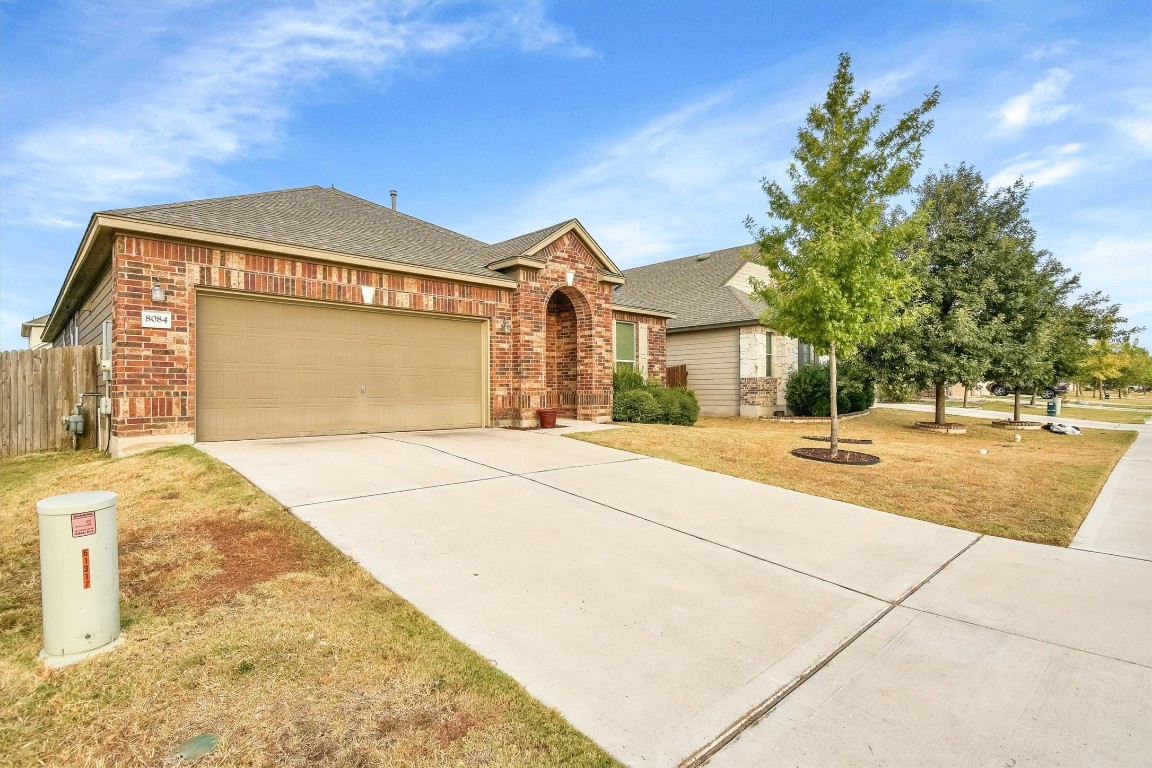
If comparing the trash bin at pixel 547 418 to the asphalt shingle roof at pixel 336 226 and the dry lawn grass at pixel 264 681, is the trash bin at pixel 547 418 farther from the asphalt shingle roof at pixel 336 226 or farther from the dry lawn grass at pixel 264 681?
the dry lawn grass at pixel 264 681

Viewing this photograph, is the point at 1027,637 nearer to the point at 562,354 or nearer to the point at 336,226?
the point at 562,354

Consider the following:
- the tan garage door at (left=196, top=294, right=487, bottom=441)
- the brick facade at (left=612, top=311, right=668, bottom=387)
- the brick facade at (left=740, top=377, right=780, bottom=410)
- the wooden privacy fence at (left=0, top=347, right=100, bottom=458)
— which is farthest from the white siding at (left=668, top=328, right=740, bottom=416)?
the wooden privacy fence at (left=0, top=347, right=100, bottom=458)

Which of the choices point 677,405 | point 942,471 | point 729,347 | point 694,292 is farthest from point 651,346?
point 942,471

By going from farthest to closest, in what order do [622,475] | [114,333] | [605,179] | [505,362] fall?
[605,179]
[505,362]
[114,333]
[622,475]

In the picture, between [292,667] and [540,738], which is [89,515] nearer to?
[292,667]

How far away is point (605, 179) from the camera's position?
22.3 meters

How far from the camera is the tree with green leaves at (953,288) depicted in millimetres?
15062

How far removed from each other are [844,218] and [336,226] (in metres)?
10.6

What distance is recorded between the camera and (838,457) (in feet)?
34.1

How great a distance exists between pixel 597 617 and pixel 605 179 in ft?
69.9

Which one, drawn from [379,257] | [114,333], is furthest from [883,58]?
[114,333]

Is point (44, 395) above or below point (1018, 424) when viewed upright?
above

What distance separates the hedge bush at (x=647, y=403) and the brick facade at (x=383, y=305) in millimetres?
665

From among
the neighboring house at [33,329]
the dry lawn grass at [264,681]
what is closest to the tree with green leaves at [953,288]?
the dry lawn grass at [264,681]
